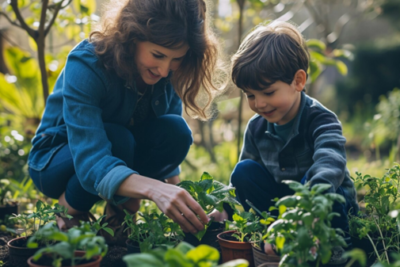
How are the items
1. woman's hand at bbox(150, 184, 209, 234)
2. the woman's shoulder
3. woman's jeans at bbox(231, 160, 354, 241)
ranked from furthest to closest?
woman's jeans at bbox(231, 160, 354, 241), the woman's shoulder, woman's hand at bbox(150, 184, 209, 234)

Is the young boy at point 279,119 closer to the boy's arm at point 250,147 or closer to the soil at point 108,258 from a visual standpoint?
the boy's arm at point 250,147

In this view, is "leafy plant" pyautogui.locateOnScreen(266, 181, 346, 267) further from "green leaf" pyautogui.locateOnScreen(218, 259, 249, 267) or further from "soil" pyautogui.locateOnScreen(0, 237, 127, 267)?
"soil" pyautogui.locateOnScreen(0, 237, 127, 267)

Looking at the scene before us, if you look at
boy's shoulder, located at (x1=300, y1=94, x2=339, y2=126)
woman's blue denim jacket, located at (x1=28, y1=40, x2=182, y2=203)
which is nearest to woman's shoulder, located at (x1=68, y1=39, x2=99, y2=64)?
woman's blue denim jacket, located at (x1=28, y1=40, x2=182, y2=203)

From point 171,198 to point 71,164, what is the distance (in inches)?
28.2

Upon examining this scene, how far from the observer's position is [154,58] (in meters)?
1.89

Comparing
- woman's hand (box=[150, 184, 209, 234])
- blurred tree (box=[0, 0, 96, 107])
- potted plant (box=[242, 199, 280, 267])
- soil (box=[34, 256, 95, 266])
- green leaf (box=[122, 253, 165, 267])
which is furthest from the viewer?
blurred tree (box=[0, 0, 96, 107])

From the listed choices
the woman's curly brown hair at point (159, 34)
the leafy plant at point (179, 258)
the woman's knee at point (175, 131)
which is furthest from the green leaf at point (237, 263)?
the woman's knee at point (175, 131)

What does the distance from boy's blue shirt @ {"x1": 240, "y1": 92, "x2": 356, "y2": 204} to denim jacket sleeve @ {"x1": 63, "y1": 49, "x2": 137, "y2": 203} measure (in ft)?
2.31

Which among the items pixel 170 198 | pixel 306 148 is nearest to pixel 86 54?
pixel 170 198

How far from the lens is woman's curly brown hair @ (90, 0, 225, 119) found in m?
1.86

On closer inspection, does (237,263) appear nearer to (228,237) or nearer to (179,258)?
(179,258)

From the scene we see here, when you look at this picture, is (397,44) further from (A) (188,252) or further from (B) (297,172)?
(A) (188,252)

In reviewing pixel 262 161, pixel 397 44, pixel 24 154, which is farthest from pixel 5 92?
pixel 397 44

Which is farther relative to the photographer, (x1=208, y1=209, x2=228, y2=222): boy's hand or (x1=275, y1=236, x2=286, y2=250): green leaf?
(x1=208, y1=209, x2=228, y2=222): boy's hand
